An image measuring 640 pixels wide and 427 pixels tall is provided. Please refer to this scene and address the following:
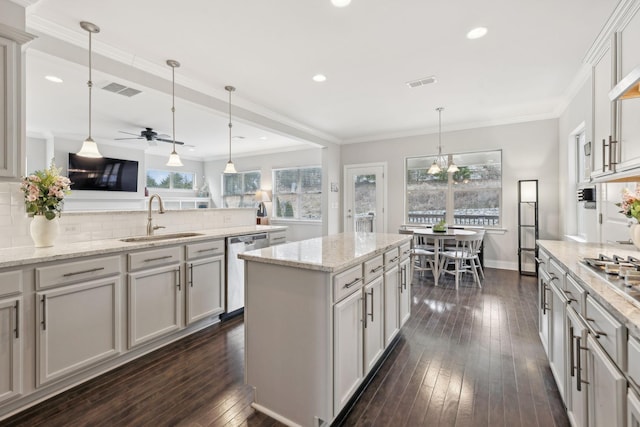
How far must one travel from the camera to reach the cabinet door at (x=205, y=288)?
9.18ft

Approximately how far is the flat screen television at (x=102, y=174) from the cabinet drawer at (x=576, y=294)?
8.29 meters

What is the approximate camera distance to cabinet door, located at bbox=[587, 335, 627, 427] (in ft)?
3.28

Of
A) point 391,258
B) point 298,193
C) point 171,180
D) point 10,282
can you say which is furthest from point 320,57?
point 171,180

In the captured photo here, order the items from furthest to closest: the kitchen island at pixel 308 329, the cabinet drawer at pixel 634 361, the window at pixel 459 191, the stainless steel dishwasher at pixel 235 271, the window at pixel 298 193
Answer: the window at pixel 298 193 < the window at pixel 459 191 < the stainless steel dishwasher at pixel 235 271 < the kitchen island at pixel 308 329 < the cabinet drawer at pixel 634 361

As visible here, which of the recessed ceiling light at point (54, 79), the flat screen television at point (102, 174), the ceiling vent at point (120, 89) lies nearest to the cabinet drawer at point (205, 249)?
the ceiling vent at point (120, 89)

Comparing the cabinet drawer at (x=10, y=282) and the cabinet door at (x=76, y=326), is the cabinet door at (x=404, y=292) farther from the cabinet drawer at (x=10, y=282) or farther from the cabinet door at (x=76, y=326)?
the cabinet drawer at (x=10, y=282)

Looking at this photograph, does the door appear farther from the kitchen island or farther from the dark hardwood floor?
the kitchen island

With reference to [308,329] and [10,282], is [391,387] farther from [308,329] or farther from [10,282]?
[10,282]

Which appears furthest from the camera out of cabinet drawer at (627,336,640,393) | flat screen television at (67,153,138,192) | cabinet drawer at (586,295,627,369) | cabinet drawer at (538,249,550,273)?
flat screen television at (67,153,138,192)

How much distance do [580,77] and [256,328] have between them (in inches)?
184

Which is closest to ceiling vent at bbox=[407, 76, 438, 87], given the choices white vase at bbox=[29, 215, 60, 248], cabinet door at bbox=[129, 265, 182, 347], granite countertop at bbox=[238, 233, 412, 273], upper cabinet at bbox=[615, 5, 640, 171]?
upper cabinet at bbox=[615, 5, 640, 171]

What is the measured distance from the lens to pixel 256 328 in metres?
1.83

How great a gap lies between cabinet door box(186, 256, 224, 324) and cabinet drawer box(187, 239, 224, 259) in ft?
0.17

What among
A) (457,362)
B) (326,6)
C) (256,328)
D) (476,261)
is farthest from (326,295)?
(476,261)
